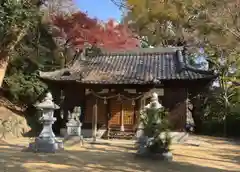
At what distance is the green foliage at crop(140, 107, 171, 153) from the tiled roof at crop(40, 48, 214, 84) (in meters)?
6.14

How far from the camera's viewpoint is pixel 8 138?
16.7m

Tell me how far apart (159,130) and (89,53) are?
12.1 m

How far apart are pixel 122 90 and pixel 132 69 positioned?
5.06ft

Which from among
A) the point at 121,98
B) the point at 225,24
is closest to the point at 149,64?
the point at 121,98

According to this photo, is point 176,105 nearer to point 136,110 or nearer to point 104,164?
point 136,110

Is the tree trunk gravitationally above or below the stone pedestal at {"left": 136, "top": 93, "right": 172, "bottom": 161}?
above

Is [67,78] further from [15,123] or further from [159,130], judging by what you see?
[159,130]

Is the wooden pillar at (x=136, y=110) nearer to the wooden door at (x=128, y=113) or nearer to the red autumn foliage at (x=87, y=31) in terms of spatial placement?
the wooden door at (x=128, y=113)

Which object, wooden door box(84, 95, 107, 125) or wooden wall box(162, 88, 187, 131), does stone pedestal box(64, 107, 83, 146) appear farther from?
wooden wall box(162, 88, 187, 131)

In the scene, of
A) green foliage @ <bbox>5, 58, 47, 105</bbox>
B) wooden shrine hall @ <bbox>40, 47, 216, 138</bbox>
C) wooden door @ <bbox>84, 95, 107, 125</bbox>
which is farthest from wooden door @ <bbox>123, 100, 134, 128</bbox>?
green foliage @ <bbox>5, 58, 47, 105</bbox>

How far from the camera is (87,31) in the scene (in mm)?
21312

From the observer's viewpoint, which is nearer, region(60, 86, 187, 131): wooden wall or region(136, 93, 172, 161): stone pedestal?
region(136, 93, 172, 161): stone pedestal

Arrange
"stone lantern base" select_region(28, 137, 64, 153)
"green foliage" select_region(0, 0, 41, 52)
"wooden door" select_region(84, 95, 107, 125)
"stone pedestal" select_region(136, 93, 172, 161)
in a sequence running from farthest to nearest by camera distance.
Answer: "wooden door" select_region(84, 95, 107, 125), "green foliage" select_region(0, 0, 41, 52), "stone lantern base" select_region(28, 137, 64, 153), "stone pedestal" select_region(136, 93, 172, 161)

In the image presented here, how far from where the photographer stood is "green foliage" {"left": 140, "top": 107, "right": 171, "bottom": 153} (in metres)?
10.4
